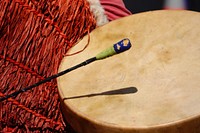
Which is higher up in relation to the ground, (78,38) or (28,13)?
(28,13)

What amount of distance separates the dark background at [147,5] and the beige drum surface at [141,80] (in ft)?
3.26

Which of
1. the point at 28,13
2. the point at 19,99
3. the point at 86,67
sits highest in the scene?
the point at 28,13

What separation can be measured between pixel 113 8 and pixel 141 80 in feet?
1.66

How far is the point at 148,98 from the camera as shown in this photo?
93 cm

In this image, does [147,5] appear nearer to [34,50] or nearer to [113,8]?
[113,8]

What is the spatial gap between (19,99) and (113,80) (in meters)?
0.39

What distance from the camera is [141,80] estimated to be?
3.27 ft

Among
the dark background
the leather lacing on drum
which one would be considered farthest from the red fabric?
the dark background

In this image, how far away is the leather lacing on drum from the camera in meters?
1.23

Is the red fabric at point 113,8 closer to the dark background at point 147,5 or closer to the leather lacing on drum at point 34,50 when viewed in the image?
the leather lacing on drum at point 34,50

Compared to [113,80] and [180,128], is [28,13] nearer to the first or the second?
[113,80]

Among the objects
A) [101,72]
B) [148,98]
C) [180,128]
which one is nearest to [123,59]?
[101,72]

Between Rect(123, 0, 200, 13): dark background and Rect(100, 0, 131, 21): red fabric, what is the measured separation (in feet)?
2.42

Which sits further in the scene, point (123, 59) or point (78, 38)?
point (78, 38)
